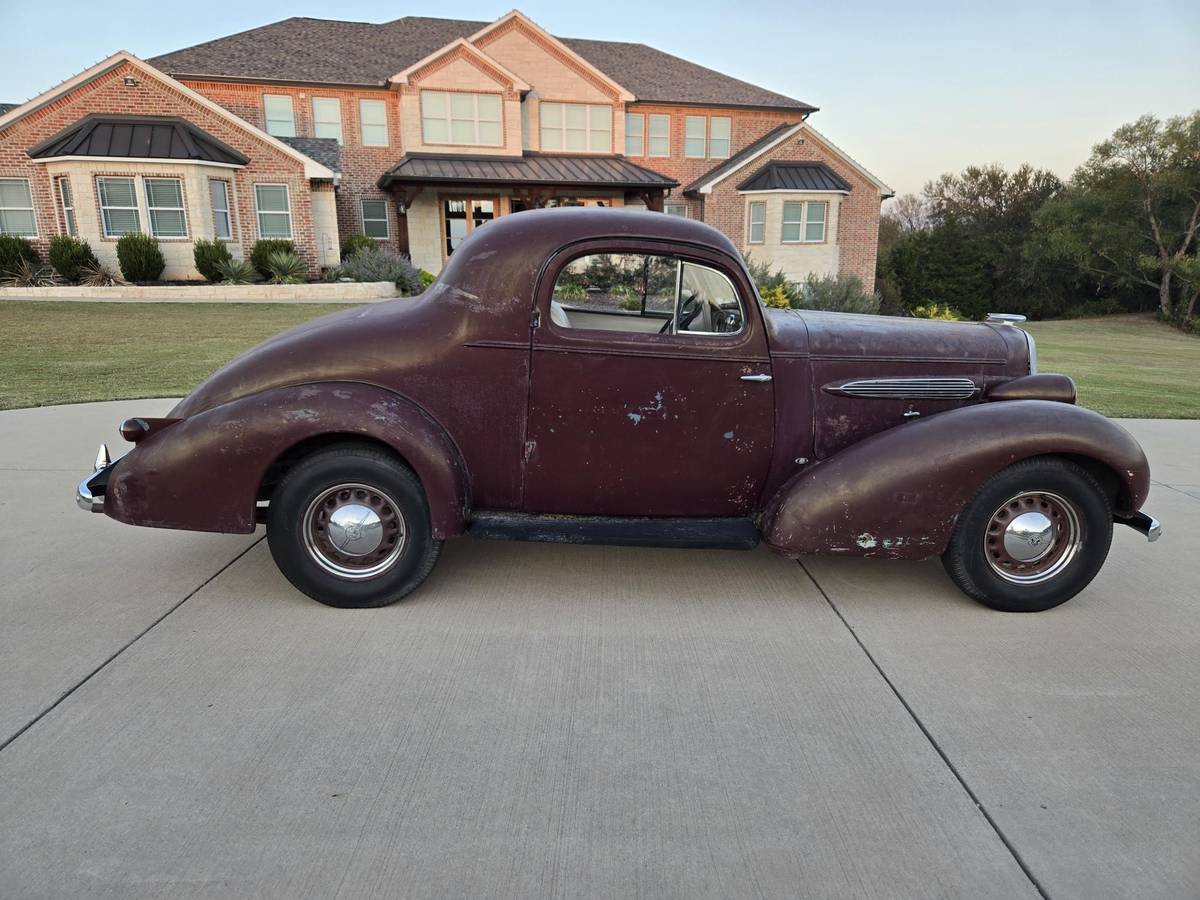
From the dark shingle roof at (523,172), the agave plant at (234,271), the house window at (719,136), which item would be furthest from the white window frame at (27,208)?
the house window at (719,136)

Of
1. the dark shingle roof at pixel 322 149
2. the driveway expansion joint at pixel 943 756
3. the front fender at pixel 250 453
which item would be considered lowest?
the driveway expansion joint at pixel 943 756

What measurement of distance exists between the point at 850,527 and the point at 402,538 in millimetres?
2073

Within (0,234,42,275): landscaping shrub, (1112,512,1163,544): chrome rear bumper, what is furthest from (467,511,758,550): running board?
(0,234,42,275): landscaping shrub

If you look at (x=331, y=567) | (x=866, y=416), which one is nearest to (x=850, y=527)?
(x=866, y=416)

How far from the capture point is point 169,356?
12.0 metres

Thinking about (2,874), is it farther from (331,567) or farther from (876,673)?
(876,673)

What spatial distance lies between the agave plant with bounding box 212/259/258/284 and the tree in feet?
109

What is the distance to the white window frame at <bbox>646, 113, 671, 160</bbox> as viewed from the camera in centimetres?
3073

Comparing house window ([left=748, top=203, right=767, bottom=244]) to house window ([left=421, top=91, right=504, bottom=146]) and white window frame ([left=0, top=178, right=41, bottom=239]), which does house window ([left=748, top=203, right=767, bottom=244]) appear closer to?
house window ([left=421, top=91, right=504, bottom=146])

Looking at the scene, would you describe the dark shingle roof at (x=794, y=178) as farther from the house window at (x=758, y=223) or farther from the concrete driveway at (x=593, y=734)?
the concrete driveway at (x=593, y=734)

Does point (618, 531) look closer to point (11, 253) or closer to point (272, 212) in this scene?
point (11, 253)

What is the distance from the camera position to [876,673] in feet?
10.9

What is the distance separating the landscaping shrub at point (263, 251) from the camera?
22641 millimetres

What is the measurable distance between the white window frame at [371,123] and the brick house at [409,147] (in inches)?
1.9
